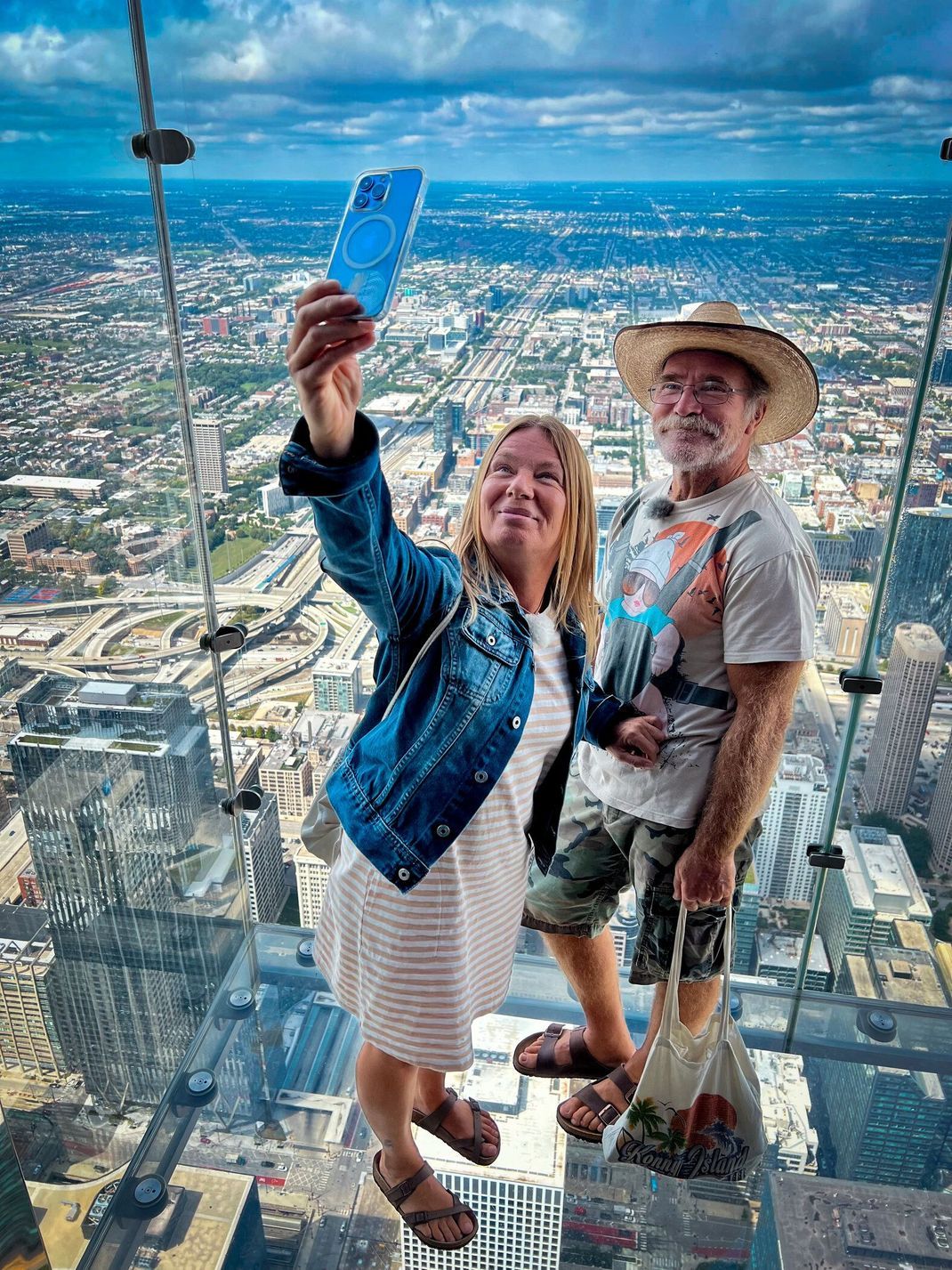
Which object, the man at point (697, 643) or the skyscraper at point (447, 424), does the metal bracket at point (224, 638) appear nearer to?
the skyscraper at point (447, 424)

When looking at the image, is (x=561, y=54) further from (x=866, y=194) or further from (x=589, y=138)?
(x=866, y=194)

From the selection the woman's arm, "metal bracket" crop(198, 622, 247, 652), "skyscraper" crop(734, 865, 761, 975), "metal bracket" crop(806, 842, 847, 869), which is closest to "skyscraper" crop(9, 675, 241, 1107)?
"metal bracket" crop(198, 622, 247, 652)

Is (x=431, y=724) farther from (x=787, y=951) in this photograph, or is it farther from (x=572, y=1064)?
(x=787, y=951)

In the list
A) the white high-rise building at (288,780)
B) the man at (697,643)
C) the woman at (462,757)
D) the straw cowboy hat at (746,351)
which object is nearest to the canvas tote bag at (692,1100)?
the man at (697,643)

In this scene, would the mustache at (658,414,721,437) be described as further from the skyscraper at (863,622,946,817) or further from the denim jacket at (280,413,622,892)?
the skyscraper at (863,622,946,817)

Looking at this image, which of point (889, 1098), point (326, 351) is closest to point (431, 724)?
point (326, 351)

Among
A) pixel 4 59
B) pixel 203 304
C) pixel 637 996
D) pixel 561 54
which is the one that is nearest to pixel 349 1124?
pixel 637 996
